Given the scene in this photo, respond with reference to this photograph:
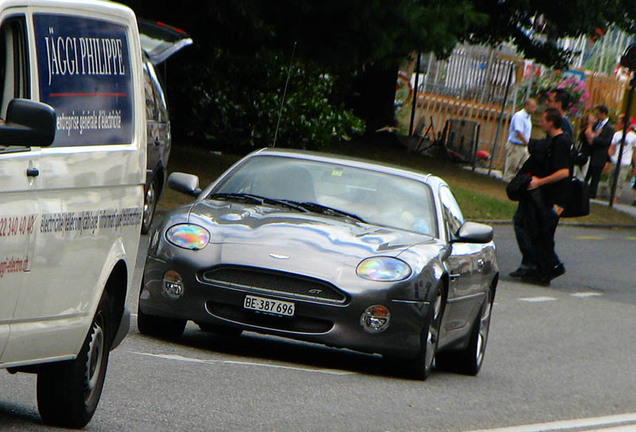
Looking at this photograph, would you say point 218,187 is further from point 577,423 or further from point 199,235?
point 577,423

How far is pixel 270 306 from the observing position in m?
9.60

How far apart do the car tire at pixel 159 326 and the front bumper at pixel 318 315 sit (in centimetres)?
34

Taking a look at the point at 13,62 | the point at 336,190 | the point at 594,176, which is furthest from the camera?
the point at 594,176

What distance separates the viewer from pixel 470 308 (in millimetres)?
11109

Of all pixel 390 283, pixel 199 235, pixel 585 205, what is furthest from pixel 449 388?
pixel 585 205

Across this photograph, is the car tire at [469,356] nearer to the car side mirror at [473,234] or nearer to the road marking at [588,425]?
the car side mirror at [473,234]

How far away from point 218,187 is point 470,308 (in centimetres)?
200

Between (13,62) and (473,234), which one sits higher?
(13,62)

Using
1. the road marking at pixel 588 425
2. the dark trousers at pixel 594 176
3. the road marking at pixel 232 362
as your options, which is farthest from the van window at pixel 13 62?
the dark trousers at pixel 594 176

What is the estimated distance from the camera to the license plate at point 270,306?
9594mm

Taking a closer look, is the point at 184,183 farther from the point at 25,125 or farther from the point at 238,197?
the point at 25,125

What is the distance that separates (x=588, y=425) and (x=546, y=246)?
381 inches

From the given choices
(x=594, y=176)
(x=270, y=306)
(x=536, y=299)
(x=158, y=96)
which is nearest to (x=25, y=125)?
(x=270, y=306)

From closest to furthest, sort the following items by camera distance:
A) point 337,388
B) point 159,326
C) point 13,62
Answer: point 13,62 → point 337,388 → point 159,326
